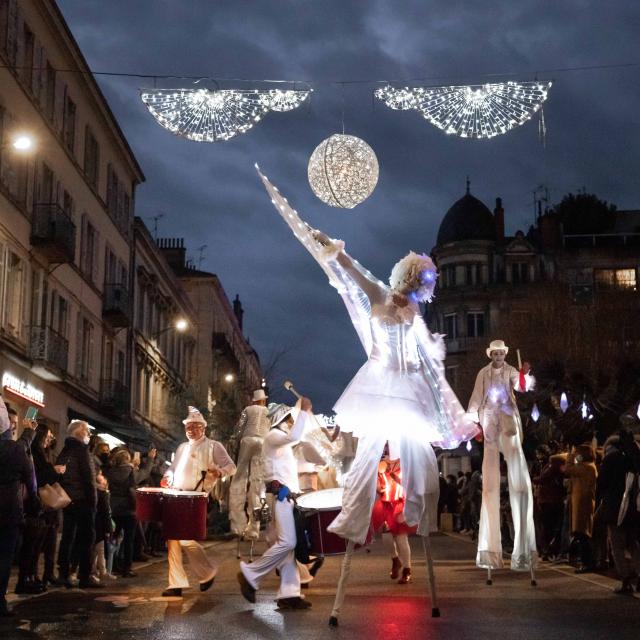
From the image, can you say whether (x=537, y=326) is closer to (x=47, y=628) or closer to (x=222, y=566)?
(x=222, y=566)

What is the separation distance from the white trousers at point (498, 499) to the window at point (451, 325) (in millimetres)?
73935

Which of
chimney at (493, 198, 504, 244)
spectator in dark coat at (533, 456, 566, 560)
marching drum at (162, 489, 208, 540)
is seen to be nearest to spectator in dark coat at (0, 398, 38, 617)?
marching drum at (162, 489, 208, 540)

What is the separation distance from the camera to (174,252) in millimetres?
82000

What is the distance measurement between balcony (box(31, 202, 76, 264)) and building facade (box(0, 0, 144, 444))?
0.13ft

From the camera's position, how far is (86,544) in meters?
14.5

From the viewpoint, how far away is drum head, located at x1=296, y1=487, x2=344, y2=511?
11602 millimetres

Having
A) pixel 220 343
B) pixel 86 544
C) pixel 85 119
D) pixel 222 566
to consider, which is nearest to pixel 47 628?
pixel 86 544

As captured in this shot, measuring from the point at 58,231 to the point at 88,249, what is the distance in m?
7.43

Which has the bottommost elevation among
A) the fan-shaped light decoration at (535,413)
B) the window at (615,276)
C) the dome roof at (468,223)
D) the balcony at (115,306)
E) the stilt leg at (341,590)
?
the stilt leg at (341,590)

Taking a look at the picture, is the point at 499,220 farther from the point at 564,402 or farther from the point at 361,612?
the point at 361,612

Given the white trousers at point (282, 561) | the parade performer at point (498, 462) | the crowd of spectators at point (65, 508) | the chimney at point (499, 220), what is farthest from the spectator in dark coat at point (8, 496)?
the chimney at point (499, 220)

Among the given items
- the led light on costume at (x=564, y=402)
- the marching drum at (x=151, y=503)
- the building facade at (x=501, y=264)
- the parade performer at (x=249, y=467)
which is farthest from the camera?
the building facade at (x=501, y=264)

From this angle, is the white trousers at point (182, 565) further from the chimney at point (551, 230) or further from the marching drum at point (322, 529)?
the chimney at point (551, 230)

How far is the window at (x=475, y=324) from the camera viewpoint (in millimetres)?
86625
